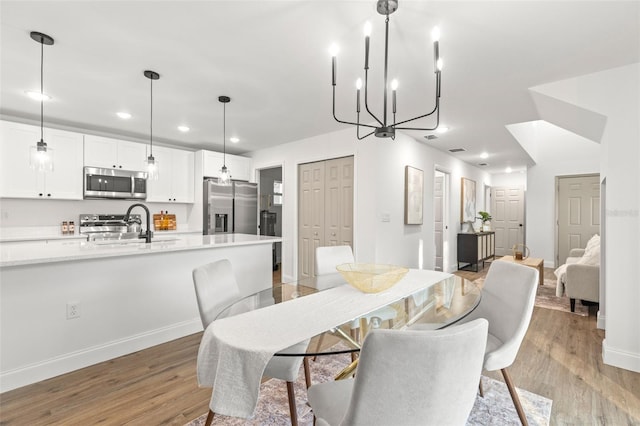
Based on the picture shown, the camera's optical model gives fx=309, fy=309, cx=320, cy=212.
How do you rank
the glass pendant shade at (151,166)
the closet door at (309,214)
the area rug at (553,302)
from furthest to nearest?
the closet door at (309,214)
the area rug at (553,302)
the glass pendant shade at (151,166)

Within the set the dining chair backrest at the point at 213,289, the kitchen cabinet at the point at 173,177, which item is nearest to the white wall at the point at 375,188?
the kitchen cabinet at the point at 173,177

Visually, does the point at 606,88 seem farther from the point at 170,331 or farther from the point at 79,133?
the point at 79,133

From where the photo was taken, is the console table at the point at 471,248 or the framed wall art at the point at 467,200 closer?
the console table at the point at 471,248

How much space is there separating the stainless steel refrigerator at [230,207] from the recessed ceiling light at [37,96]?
2.30 metres

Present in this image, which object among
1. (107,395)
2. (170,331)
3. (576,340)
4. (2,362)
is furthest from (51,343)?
(576,340)

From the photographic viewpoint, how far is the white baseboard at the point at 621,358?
2.37m

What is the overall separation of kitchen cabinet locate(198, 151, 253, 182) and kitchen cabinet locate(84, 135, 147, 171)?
912 millimetres

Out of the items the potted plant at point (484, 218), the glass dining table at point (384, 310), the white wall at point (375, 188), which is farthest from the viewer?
the potted plant at point (484, 218)

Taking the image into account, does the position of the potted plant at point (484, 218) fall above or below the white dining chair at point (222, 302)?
above

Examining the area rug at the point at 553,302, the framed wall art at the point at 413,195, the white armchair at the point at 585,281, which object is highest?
the framed wall art at the point at 413,195

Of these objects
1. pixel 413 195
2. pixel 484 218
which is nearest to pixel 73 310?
pixel 413 195

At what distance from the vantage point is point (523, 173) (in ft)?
27.2

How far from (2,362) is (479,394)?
3.11m

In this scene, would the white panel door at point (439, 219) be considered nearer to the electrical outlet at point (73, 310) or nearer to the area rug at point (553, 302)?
the area rug at point (553, 302)
